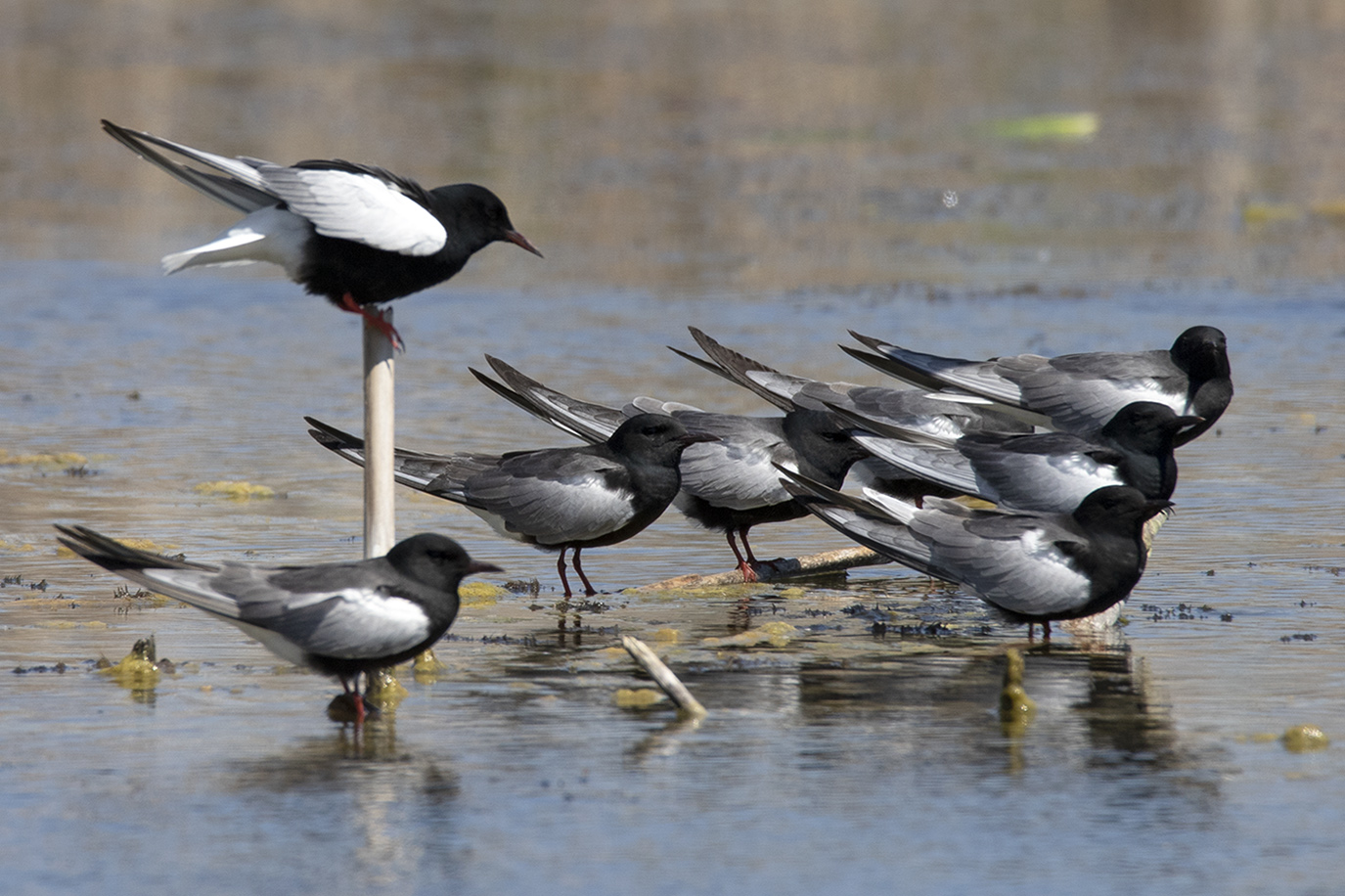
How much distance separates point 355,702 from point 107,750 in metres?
0.80

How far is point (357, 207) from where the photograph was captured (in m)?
6.63

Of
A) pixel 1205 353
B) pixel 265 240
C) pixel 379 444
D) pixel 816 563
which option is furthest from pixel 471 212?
pixel 1205 353

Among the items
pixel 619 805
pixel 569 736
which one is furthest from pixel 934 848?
pixel 569 736

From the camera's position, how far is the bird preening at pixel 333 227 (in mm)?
6574

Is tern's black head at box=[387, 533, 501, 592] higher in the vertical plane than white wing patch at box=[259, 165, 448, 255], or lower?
lower

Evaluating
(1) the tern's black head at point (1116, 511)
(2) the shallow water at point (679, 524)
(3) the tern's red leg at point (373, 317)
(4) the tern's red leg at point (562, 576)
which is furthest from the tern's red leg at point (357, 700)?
(1) the tern's black head at point (1116, 511)

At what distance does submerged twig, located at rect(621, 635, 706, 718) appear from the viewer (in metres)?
6.30

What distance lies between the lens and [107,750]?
6.10 m

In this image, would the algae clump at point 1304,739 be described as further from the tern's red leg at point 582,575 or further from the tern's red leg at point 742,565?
the tern's red leg at point 582,575

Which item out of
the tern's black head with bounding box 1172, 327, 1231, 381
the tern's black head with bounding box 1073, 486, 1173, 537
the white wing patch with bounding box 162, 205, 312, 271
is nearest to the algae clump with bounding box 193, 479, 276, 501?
the white wing patch with bounding box 162, 205, 312, 271

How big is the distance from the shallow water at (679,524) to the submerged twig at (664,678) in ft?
0.34

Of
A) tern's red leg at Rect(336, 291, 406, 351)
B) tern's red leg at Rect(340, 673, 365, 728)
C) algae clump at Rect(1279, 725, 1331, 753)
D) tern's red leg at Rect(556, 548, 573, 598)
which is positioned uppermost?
tern's red leg at Rect(336, 291, 406, 351)

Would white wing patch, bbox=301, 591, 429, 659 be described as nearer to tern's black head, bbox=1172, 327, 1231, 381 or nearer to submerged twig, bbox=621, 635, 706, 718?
submerged twig, bbox=621, 635, 706, 718

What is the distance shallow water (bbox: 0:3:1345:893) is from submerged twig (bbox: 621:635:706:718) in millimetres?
104
